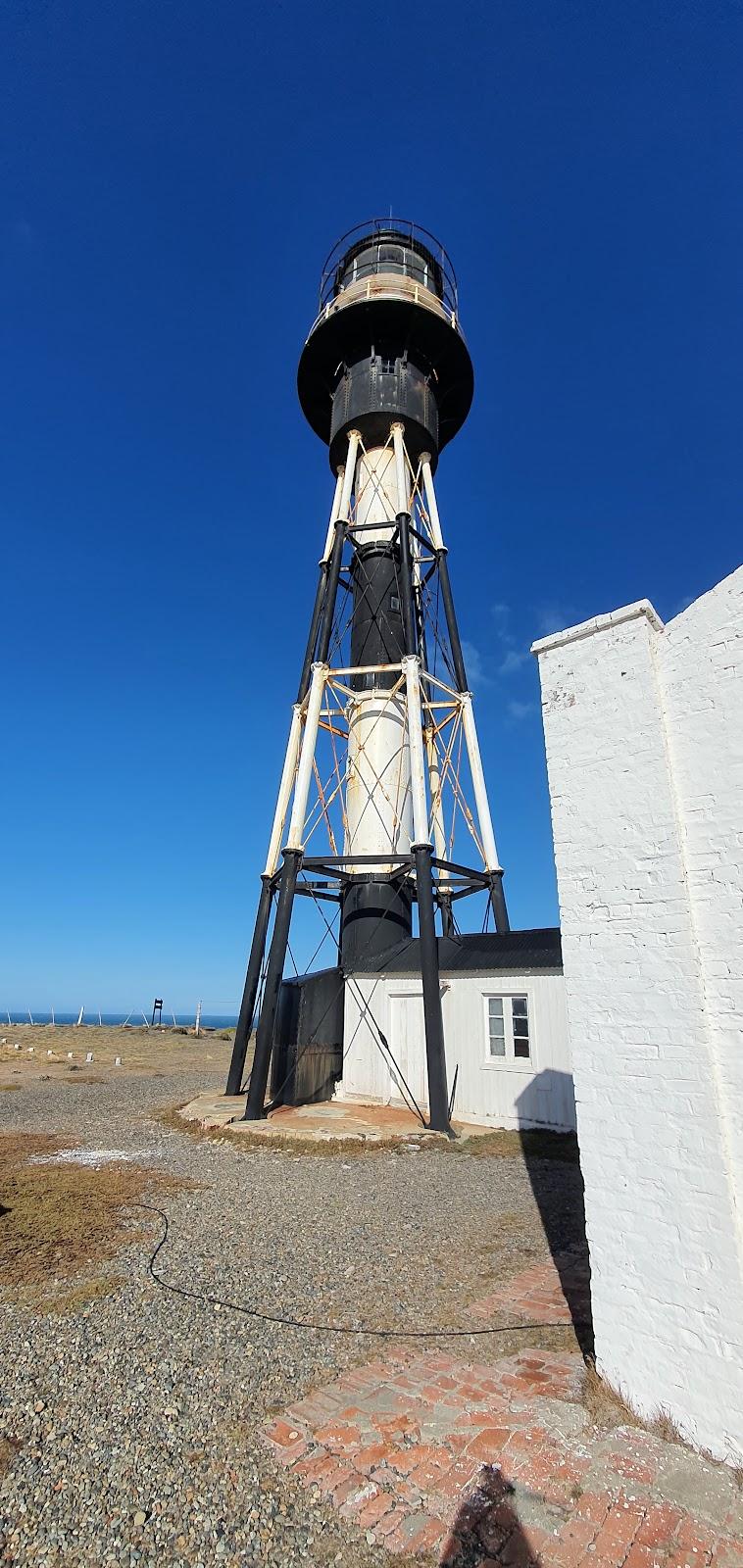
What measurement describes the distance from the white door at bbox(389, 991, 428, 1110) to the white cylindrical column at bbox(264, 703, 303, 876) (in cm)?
405

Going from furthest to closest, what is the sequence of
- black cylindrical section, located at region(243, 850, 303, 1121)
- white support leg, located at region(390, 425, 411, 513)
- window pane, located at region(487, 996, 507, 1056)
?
white support leg, located at region(390, 425, 411, 513), window pane, located at region(487, 996, 507, 1056), black cylindrical section, located at region(243, 850, 303, 1121)

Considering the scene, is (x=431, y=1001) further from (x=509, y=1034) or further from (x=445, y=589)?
(x=445, y=589)

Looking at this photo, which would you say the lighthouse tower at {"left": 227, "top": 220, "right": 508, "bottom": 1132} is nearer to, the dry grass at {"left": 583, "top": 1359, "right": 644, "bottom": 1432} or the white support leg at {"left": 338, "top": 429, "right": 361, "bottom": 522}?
the white support leg at {"left": 338, "top": 429, "right": 361, "bottom": 522}

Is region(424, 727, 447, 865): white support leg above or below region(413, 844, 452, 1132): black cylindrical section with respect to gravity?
above

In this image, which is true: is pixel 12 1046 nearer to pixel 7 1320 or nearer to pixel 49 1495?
pixel 7 1320

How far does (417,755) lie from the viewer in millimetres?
13211

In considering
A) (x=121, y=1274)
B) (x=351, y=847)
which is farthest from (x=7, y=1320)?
(x=351, y=847)

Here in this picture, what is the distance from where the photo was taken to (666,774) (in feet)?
13.0

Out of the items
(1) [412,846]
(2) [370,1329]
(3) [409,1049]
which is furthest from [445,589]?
(2) [370,1329]

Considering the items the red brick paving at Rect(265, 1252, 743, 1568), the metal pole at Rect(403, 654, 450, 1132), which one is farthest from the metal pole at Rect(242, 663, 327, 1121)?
the red brick paving at Rect(265, 1252, 743, 1568)

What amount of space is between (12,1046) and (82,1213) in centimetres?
2902

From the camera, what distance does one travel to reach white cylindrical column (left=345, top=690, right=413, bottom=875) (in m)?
16.1

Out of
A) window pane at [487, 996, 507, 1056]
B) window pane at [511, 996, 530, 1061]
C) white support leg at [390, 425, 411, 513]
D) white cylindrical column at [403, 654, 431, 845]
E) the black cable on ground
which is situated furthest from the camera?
white support leg at [390, 425, 411, 513]

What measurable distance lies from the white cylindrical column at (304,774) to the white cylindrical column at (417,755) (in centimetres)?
204
